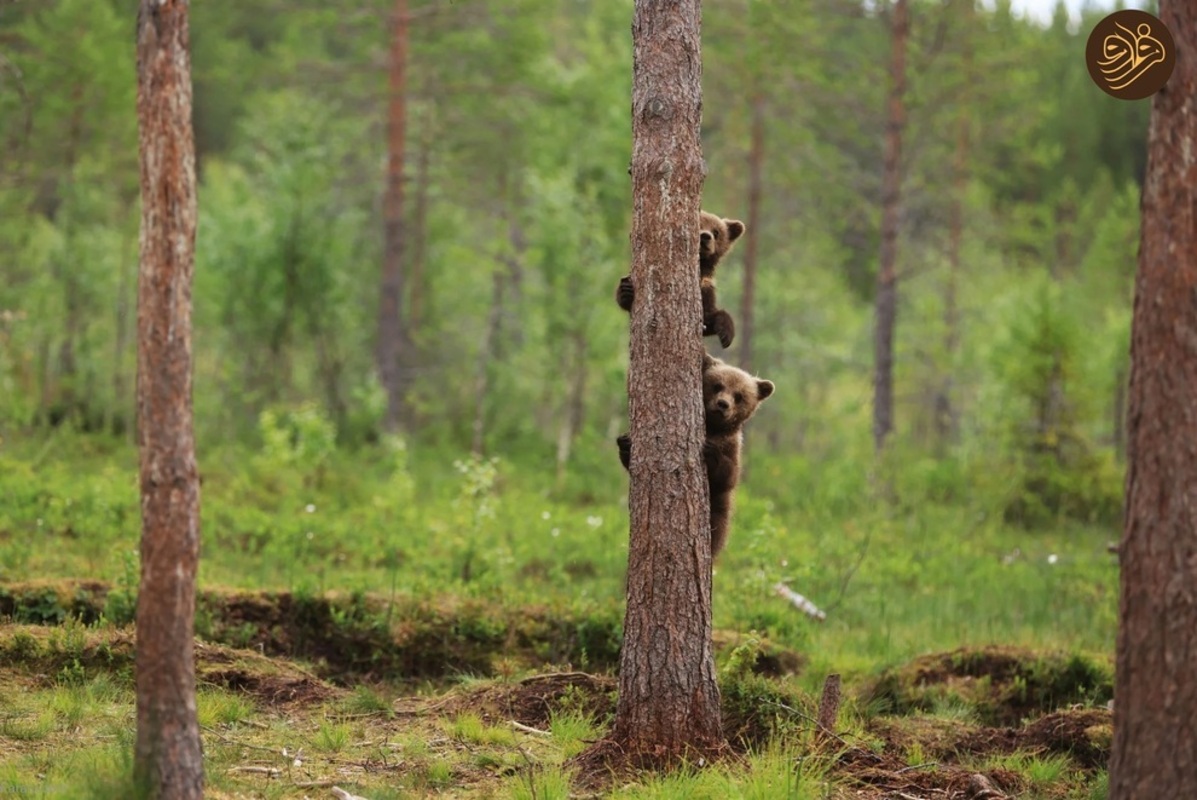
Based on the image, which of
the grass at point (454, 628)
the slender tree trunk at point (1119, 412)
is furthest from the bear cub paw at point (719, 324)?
the slender tree trunk at point (1119, 412)

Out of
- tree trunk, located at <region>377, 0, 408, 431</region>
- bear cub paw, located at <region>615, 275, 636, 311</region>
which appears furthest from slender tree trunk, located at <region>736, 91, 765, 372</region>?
bear cub paw, located at <region>615, 275, 636, 311</region>

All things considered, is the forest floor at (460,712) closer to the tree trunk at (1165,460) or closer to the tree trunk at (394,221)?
the tree trunk at (1165,460)

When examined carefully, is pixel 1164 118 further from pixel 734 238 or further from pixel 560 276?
pixel 560 276

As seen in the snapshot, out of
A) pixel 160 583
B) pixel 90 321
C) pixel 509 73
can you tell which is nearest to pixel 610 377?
pixel 509 73

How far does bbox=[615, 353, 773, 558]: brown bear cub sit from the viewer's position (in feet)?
27.0

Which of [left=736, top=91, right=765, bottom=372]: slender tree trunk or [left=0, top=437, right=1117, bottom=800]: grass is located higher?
[left=736, top=91, right=765, bottom=372]: slender tree trunk

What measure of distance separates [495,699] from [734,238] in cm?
382

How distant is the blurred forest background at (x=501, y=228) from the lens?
1991 cm

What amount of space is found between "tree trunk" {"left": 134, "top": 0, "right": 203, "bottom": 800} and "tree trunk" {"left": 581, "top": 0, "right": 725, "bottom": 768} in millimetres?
2525

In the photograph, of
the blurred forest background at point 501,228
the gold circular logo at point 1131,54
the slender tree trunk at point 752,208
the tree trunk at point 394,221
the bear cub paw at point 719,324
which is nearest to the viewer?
the gold circular logo at point 1131,54

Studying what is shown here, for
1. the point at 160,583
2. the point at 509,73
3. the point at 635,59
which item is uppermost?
the point at 509,73

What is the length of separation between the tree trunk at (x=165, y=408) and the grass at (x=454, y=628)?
1.43ft

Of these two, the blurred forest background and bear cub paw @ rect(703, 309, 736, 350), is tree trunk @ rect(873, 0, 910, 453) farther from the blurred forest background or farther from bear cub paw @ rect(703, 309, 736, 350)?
bear cub paw @ rect(703, 309, 736, 350)

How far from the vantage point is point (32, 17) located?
2219 centimetres
